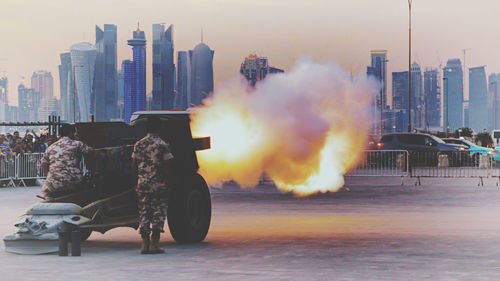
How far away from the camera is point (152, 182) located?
39.2 ft

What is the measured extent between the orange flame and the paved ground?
2.94 feet

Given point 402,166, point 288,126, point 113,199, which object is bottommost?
point 402,166

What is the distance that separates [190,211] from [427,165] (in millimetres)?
24063

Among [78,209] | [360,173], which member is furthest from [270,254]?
[360,173]

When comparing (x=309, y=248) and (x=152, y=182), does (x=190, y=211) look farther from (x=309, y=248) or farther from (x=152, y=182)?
(x=309, y=248)

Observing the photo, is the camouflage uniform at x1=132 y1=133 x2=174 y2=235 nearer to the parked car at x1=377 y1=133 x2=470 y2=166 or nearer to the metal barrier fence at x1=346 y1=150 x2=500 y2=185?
the metal barrier fence at x1=346 y1=150 x2=500 y2=185

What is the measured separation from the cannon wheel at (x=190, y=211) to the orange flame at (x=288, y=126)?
3.22 meters

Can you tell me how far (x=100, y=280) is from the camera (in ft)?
30.9

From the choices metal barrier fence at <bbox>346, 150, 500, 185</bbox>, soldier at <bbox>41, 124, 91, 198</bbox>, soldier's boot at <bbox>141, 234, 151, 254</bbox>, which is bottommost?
soldier's boot at <bbox>141, 234, 151, 254</bbox>

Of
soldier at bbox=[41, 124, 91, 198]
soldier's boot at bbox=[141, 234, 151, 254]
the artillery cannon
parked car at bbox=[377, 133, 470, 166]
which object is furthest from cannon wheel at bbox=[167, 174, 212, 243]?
parked car at bbox=[377, 133, 470, 166]

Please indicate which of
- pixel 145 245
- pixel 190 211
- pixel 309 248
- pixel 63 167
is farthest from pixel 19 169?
pixel 309 248

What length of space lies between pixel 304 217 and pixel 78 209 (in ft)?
20.9

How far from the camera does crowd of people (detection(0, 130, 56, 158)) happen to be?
1152 inches

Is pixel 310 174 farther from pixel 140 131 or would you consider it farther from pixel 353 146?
pixel 140 131
